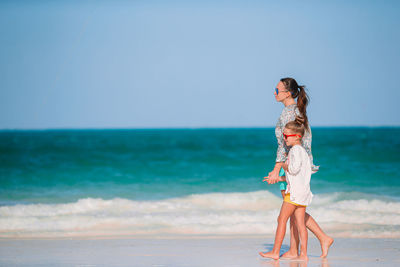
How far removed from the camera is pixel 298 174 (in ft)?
15.1

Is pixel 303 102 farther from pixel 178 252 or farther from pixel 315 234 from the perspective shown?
pixel 178 252

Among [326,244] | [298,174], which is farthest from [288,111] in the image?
[326,244]

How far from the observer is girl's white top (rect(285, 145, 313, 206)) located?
180 inches

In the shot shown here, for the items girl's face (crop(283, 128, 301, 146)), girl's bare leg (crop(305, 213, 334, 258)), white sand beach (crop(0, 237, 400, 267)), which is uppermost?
girl's face (crop(283, 128, 301, 146))

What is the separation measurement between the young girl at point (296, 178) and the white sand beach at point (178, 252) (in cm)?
39

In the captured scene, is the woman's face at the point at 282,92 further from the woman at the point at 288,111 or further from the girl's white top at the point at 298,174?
the girl's white top at the point at 298,174

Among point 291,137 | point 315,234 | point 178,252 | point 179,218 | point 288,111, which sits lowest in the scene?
point 178,252

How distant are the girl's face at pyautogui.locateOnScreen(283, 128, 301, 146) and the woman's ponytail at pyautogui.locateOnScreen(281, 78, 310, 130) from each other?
0.15 m

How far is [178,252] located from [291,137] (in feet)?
5.91

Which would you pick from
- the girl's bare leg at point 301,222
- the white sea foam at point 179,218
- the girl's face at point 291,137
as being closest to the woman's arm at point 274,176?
the girl's face at point 291,137

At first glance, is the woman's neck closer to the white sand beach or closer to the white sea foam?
the white sand beach

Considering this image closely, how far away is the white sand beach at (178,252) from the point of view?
4879mm

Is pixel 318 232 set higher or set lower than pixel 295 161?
lower


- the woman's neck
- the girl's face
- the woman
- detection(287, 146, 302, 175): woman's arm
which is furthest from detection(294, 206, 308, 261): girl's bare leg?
the woman's neck
